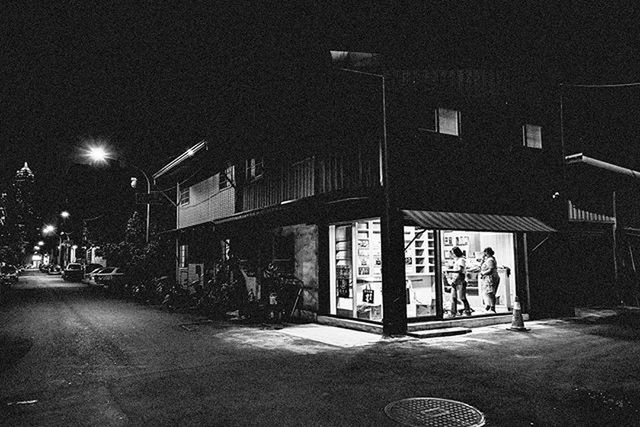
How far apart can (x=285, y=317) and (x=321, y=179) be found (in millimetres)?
4712

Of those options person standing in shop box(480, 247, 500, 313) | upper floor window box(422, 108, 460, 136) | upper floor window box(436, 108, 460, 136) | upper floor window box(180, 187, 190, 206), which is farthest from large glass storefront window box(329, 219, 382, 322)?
upper floor window box(180, 187, 190, 206)

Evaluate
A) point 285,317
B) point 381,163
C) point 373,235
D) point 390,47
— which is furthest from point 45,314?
point 390,47

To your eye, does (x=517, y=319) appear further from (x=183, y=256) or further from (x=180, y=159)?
(x=183, y=256)

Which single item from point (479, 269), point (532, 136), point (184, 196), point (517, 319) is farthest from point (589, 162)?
point (184, 196)

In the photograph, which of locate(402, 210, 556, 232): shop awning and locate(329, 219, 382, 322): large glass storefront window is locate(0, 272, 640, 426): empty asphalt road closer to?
locate(329, 219, 382, 322): large glass storefront window

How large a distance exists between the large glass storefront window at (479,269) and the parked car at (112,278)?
21455 mm

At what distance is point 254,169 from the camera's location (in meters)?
19.0

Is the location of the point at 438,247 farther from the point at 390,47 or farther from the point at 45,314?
the point at 45,314

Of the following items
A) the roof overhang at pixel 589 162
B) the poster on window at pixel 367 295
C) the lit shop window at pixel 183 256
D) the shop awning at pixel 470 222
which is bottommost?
the poster on window at pixel 367 295

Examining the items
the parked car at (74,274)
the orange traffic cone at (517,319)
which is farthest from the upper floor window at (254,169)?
the parked car at (74,274)

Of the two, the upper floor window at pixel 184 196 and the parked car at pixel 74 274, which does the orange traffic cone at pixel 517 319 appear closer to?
the upper floor window at pixel 184 196

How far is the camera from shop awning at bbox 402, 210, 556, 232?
1114 cm

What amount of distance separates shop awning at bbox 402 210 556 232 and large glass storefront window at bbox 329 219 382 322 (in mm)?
1933

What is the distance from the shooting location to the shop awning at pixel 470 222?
1114 cm
